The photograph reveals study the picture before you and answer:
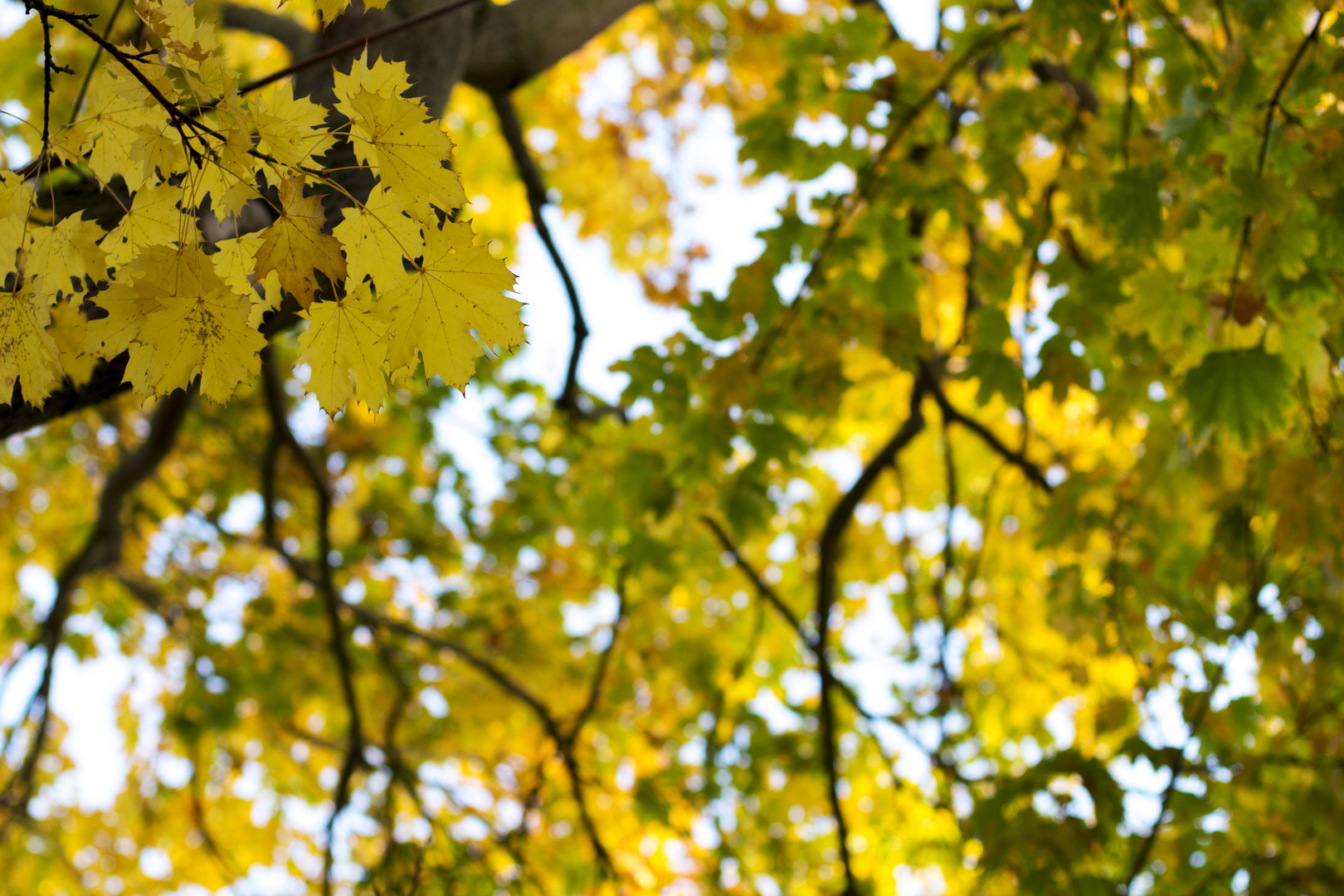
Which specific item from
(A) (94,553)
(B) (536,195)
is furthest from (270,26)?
(A) (94,553)

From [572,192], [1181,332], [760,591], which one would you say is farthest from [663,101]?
[1181,332]

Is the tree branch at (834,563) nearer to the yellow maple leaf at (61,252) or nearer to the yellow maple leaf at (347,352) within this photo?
the yellow maple leaf at (347,352)

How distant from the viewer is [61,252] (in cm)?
110

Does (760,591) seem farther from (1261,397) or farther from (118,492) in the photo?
(118,492)

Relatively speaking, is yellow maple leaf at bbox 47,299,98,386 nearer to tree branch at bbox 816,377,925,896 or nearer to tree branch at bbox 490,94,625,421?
tree branch at bbox 490,94,625,421

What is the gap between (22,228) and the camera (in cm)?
105

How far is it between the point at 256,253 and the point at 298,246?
0.09m

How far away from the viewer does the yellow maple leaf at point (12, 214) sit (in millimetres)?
1030

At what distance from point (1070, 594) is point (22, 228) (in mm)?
3071

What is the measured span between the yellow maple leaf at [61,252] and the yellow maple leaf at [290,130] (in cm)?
25

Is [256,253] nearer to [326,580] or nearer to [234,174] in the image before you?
[234,174]

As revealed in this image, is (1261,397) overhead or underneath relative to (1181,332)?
underneath

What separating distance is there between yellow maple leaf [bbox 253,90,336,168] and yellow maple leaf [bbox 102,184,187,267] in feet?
0.49

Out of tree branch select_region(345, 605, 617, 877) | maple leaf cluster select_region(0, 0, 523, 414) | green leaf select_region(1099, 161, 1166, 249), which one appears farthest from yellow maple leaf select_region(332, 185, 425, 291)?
tree branch select_region(345, 605, 617, 877)
